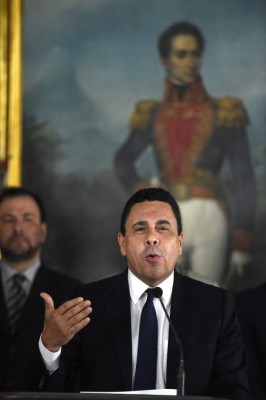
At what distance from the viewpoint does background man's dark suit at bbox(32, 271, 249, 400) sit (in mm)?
3576

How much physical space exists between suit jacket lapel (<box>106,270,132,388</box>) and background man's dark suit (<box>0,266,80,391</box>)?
1.30m

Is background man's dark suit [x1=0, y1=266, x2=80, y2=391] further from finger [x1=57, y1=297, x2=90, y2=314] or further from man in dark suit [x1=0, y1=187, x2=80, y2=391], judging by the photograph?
finger [x1=57, y1=297, x2=90, y2=314]

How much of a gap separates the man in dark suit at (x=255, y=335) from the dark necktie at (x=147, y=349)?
39.0 inches

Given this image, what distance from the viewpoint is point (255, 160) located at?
5652 mm

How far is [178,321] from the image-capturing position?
12.1 feet

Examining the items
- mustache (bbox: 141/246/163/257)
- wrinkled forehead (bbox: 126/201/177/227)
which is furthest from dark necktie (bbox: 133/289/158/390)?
wrinkled forehead (bbox: 126/201/177/227)

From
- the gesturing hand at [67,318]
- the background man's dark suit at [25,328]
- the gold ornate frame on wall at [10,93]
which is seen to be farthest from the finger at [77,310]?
the gold ornate frame on wall at [10,93]

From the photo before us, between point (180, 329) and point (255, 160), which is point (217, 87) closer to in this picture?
point (255, 160)

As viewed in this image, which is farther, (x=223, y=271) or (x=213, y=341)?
(x=223, y=271)

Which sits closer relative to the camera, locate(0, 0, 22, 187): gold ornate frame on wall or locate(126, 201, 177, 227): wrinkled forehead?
locate(126, 201, 177, 227): wrinkled forehead

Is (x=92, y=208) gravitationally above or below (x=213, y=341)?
above

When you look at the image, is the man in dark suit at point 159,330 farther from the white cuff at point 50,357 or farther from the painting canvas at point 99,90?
the painting canvas at point 99,90

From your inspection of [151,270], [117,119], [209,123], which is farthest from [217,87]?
[151,270]

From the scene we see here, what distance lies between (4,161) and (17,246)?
61 centimetres
